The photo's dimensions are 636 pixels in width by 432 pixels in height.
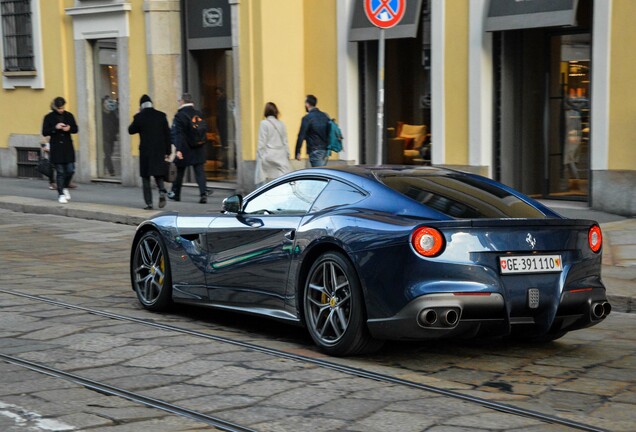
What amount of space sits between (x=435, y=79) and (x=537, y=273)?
34.9 feet

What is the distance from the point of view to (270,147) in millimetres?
16062

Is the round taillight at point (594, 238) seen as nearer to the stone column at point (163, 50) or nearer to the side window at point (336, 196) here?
the side window at point (336, 196)

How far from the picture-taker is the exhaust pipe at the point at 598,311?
6.79 metres

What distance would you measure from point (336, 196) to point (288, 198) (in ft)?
1.72

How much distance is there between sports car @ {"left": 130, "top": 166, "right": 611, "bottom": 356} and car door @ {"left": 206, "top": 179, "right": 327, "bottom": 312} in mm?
11

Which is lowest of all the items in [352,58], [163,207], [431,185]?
[163,207]

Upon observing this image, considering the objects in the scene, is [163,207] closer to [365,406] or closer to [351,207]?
[351,207]

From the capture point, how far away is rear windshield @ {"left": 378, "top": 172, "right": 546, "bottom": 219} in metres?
6.80

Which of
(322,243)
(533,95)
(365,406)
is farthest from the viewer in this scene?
(533,95)

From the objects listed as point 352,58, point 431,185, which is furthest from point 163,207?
point 431,185

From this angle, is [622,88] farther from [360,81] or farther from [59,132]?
[59,132]

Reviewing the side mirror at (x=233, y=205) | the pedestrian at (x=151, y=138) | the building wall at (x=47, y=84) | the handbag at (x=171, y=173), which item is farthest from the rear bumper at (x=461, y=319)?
the building wall at (x=47, y=84)

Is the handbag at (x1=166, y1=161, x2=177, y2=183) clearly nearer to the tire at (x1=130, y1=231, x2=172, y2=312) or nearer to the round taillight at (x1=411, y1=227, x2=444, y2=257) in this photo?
the tire at (x1=130, y1=231, x2=172, y2=312)

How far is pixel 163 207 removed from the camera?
1730 cm
